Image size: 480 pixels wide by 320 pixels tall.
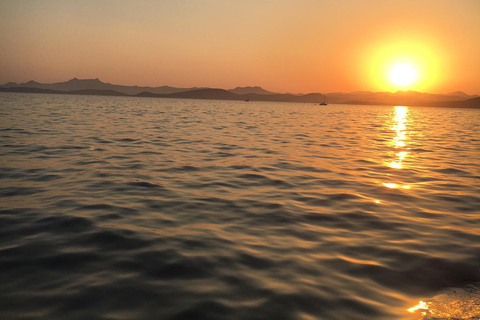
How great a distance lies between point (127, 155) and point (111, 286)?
1083 cm

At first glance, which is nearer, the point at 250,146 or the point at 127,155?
the point at 127,155

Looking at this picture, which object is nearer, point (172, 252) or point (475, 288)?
point (475, 288)

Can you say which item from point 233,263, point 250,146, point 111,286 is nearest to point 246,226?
point 233,263

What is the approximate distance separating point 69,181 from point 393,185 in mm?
9207

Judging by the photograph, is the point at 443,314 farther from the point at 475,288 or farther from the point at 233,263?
the point at 233,263

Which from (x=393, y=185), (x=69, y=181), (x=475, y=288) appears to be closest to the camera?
(x=475, y=288)

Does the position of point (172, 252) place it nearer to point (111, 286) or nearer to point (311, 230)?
point (111, 286)

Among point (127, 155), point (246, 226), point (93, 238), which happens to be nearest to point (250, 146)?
point (127, 155)

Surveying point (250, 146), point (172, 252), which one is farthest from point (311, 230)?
point (250, 146)

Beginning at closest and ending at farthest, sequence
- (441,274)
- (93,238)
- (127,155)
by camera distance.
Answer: (441,274) < (93,238) < (127,155)

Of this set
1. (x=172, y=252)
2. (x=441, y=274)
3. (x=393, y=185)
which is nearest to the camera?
(x=441, y=274)

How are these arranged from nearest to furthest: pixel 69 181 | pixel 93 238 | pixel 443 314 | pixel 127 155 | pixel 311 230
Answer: pixel 443 314, pixel 93 238, pixel 311 230, pixel 69 181, pixel 127 155

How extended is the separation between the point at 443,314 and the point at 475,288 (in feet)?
3.33

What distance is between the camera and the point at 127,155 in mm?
14602
